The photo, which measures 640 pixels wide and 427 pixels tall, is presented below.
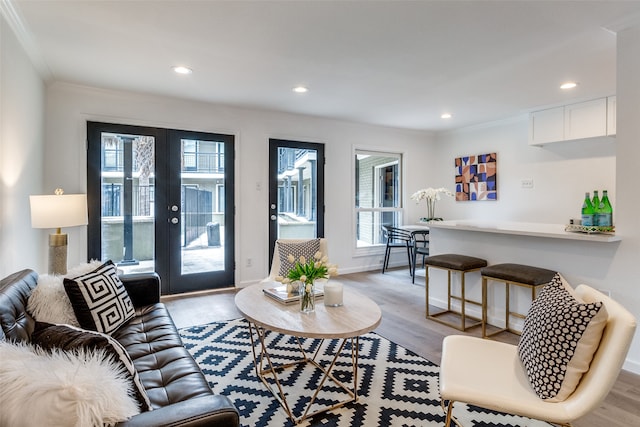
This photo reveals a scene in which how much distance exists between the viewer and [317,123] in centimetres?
523

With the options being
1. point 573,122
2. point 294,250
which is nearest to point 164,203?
point 294,250

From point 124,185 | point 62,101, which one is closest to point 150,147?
point 124,185

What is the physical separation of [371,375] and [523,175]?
4.15m

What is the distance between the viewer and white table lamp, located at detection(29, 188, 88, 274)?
2.71 m

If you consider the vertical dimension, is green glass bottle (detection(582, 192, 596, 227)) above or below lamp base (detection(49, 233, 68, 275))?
above

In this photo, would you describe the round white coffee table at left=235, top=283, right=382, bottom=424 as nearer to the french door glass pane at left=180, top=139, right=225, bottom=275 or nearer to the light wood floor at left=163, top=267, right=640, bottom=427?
the light wood floor at left=163, top=267, right=640, bottom=427

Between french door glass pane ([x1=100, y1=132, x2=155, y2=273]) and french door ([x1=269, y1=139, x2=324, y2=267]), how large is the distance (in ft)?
4.99

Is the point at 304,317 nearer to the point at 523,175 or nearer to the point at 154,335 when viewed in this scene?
the point at 154,335

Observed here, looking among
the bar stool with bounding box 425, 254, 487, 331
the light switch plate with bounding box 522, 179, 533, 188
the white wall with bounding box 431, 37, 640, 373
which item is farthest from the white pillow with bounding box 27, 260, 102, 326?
the light switch plate with bounding box 522, 179, 533, 188

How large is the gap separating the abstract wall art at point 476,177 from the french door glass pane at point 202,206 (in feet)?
13.0

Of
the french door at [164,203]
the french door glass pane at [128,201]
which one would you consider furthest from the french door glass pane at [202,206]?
the french door glass pane at [128,201]

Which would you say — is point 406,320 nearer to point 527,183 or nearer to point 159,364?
point 159,364

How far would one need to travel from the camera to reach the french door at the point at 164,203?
389 cm

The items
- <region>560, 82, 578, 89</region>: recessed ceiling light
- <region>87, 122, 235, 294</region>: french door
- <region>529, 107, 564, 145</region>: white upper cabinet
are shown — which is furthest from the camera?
<region>529, 107, 564, 145</region>: white upper cabinet
